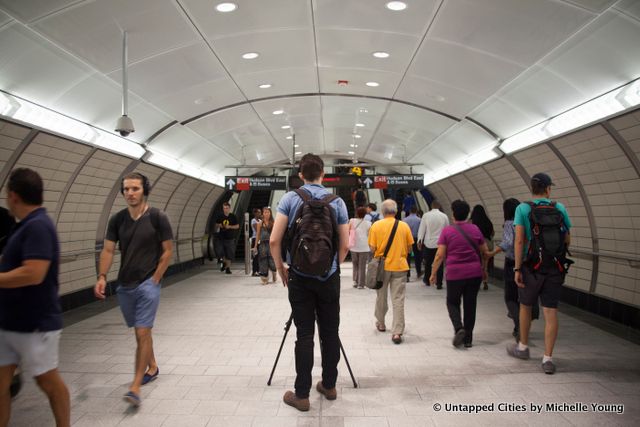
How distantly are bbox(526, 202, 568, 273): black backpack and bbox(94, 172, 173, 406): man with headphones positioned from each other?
3458 mm

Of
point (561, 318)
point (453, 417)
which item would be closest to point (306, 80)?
point (561, 318)

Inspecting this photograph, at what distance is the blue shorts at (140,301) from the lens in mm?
4133

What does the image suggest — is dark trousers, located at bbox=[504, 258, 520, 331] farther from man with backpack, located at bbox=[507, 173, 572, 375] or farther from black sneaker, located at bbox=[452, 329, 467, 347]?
man with backpack, located at bbox=[507, 173, 572, 375]

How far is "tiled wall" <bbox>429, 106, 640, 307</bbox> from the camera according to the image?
20.6 feet

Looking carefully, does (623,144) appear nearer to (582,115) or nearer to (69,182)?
(582,115)

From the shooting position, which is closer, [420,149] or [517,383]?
[517,383]

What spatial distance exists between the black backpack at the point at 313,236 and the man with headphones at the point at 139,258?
3.98 feet

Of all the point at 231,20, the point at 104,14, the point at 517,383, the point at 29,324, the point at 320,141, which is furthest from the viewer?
the point at 320,141

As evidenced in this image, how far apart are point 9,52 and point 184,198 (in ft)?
30.5

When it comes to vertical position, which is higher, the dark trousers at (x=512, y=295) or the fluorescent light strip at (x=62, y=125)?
the fluorescent light strip at (x=62, y=125)

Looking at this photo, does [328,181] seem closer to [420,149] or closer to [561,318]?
[420,149]

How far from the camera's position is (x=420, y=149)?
46.5 feet

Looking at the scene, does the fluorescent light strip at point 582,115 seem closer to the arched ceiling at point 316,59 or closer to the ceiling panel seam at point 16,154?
the arched ceiling at point 316,59

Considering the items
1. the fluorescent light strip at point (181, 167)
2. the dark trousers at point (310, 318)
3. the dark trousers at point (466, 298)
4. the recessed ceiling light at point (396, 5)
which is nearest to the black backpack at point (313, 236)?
the dark trousers at point (310, 318)
